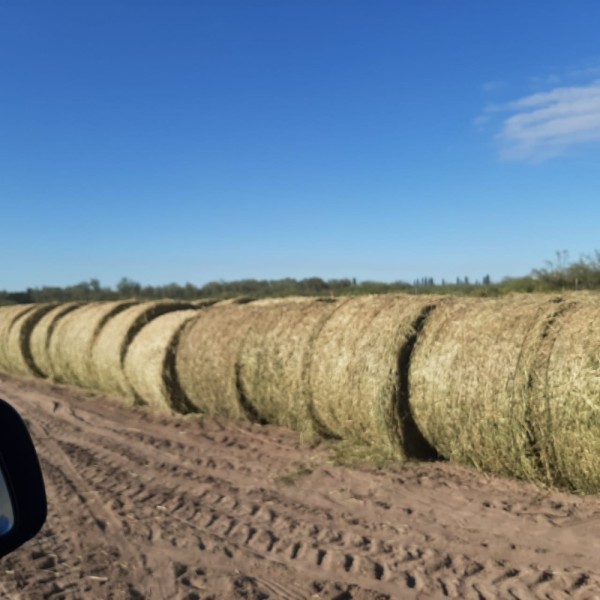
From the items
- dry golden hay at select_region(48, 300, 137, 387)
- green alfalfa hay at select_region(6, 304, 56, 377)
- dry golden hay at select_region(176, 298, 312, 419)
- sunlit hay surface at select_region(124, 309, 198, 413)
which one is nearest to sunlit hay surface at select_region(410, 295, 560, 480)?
dry golden hay at select_region(176, 298, 312, 419)

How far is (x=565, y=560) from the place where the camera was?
173 inches

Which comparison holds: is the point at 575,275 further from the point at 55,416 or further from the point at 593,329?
the point at 55,416

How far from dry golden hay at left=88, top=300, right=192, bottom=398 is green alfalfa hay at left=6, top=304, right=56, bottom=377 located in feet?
15.3

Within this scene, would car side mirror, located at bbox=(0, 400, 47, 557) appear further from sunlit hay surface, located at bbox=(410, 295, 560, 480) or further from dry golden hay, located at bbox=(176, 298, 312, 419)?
dry golden hay, located at bbox=(176, 298, 312, 419)

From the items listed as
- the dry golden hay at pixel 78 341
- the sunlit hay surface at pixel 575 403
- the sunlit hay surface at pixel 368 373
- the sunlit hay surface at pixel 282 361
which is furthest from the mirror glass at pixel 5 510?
the dry golden hay at pixel 78 341

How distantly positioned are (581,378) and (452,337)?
1573 millimetres

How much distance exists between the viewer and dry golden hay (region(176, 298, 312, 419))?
9.66 metres

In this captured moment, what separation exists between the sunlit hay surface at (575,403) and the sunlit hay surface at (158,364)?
6572 millimetres

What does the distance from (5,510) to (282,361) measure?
23.3 feet

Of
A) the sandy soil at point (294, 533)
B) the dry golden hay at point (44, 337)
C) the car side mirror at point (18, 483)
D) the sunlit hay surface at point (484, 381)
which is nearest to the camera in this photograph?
the car side mirror at point (18, 483)

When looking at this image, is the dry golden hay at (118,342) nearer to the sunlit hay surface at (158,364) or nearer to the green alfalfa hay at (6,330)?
the sunlit hay surface at (158,364)

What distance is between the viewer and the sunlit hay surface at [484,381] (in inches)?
233

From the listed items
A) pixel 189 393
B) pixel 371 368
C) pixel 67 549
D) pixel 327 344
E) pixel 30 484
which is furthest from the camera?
pixel 189 393

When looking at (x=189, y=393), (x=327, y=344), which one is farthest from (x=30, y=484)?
(x=189, y=393)
